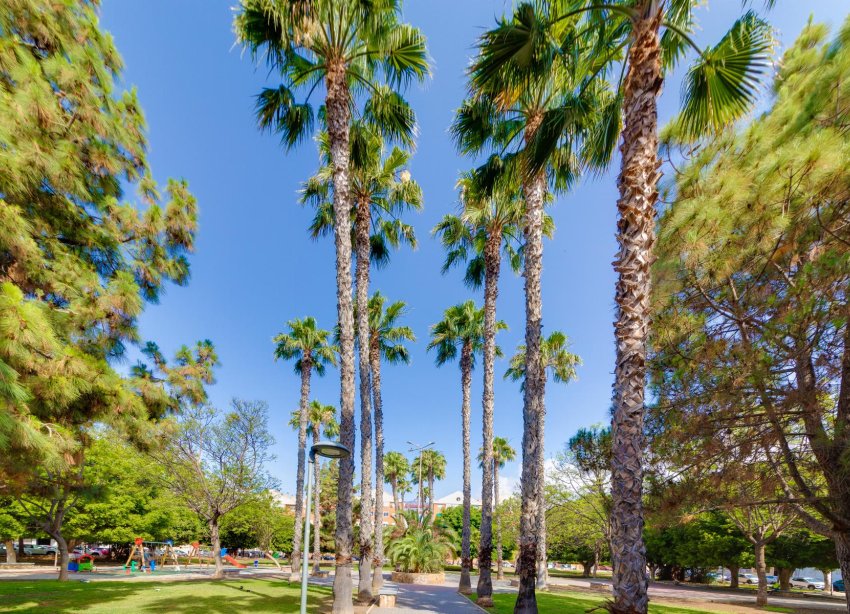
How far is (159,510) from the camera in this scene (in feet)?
100

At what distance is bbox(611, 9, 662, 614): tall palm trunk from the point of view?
4379mm

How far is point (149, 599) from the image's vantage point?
1333cm

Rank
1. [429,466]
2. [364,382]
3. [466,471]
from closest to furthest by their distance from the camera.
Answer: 1. [364,382]
2. [466,471]
3. [429,466]

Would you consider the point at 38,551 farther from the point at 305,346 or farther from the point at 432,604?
the point at 432,604

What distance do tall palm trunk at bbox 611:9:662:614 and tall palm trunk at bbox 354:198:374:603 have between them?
35.6ft

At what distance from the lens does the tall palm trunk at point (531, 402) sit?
31.5 ft

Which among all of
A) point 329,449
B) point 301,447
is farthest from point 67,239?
point 301,447

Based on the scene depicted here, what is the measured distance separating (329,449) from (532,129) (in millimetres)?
9118

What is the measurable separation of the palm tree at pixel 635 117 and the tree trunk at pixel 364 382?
9.13 metres

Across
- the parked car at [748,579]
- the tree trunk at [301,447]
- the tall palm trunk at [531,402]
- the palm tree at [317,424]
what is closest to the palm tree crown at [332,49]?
the tall palm trunk at [531,402]

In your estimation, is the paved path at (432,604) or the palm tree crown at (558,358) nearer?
the paved path at (432,604)

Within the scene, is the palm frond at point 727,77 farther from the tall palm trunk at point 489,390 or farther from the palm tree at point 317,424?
the palm tree at point 317,424

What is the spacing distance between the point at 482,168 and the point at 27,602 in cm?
1717

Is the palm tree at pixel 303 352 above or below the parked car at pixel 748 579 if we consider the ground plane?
above
